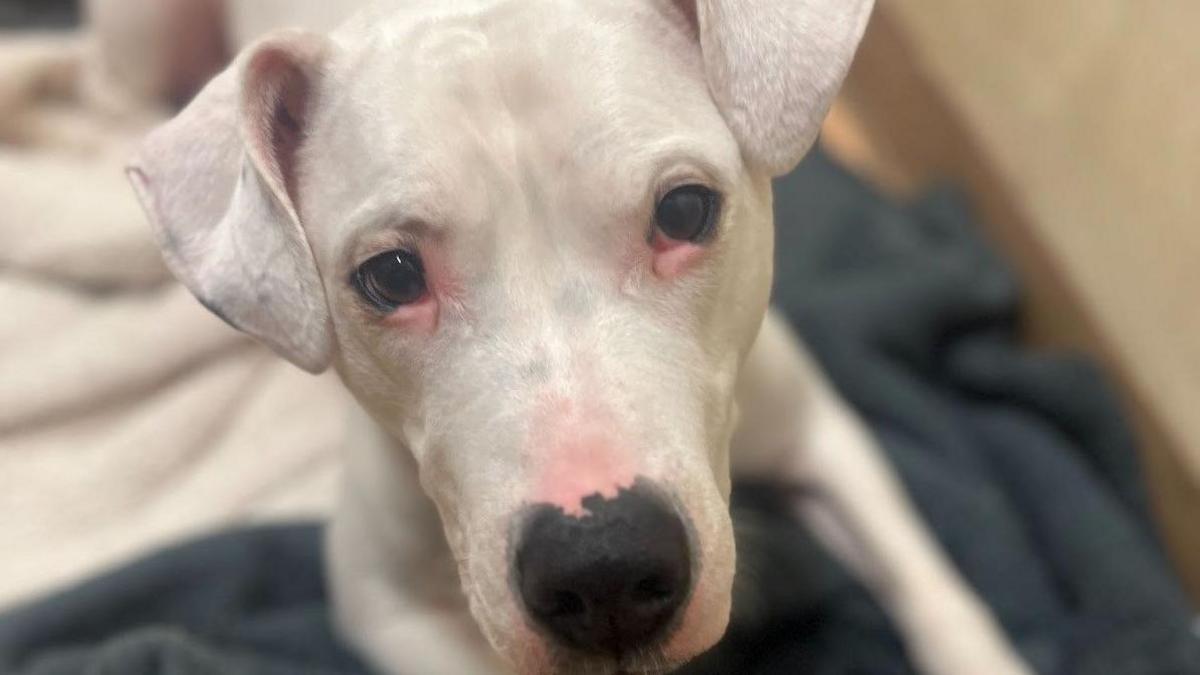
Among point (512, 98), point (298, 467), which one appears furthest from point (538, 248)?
point (298, 467)

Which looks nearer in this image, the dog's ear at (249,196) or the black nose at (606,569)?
the black nose at (606,569)

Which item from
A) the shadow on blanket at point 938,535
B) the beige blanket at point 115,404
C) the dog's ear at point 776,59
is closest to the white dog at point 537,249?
the dog's ear at point 776,59

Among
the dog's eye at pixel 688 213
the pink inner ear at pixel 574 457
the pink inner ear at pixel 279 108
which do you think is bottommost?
the pink inner ear at pixel 574 457

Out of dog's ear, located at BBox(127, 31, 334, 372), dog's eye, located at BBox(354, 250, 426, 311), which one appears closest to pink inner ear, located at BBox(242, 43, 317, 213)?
dog's ear, located at BBox(127, 31, 334, 372)

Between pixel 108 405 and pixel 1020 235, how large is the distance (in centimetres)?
168

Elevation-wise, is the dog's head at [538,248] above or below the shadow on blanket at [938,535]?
above

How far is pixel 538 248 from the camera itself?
1143 mm

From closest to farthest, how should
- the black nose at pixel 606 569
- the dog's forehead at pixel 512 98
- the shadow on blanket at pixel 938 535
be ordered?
the black nose at pixel 606 569 → the dog's forehead at pixel 512 98 → the shadow on blanket at pixel 938 535

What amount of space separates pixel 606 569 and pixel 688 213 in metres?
0.35

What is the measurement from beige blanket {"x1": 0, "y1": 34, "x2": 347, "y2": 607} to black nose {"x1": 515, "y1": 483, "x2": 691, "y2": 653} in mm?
1047

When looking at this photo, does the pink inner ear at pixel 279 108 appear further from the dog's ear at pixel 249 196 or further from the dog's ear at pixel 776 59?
the dog's ear at pixel 776 59

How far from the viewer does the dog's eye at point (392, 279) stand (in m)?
1.17

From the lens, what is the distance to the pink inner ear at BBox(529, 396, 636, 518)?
1.04m

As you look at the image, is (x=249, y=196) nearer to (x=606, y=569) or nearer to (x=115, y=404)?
(x=606, y=569)
